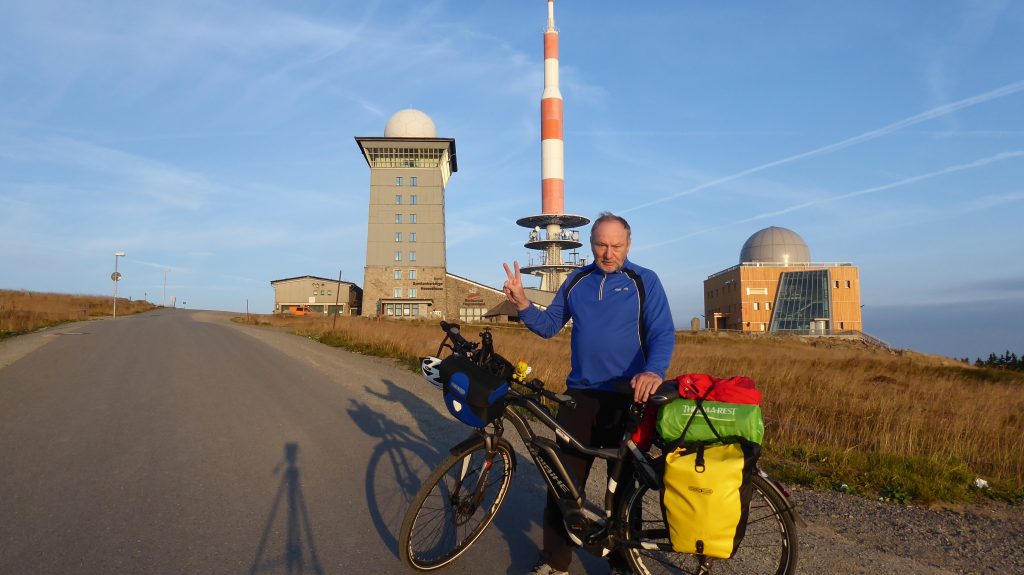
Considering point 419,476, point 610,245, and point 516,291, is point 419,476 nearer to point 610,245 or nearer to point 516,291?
point 516,291

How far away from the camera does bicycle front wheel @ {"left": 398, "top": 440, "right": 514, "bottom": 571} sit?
11.2 feet

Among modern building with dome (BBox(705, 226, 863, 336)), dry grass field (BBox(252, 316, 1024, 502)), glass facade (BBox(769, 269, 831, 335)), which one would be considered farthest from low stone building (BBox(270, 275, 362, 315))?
dry grass field (BBox(252, 316, 1024, 502))

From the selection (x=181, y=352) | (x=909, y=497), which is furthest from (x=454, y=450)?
(x=181, y=352)

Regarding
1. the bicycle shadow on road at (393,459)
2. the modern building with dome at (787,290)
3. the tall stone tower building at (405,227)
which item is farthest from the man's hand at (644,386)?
the tall stone tower building at (405,227)

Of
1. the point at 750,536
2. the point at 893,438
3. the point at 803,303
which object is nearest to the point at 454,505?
the point at 750,536

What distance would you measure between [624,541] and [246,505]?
2912 millimetres

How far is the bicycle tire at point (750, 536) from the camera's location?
2990 millimetres

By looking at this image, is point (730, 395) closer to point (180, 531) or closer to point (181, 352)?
point (180, 531)

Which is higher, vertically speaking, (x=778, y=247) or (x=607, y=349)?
(x=778, y=247)

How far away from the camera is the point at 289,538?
13.2 ft

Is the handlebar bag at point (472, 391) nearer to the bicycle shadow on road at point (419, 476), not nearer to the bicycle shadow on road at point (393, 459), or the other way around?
the bicycle shadow on road at point (419, 476)

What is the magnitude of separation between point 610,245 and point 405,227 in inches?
2607

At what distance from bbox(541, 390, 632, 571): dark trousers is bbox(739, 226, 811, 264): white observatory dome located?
7027 centimetres

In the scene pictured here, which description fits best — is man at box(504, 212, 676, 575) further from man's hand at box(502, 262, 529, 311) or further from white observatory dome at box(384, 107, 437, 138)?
white observatory dome at box(384, 107, 437, 138)
